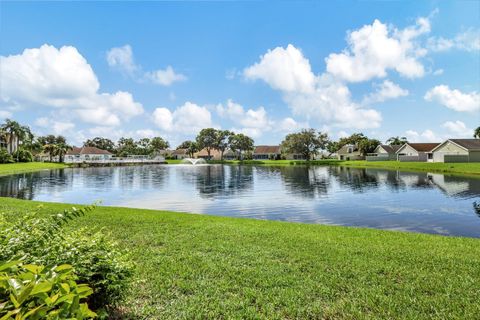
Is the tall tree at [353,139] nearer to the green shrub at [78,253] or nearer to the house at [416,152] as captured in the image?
the house at [416,152]

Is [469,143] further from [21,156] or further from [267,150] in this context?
[21,156]

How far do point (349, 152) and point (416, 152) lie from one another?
3361 cm

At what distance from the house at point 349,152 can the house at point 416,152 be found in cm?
2391

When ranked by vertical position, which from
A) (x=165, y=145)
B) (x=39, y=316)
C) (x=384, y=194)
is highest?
(x=165, y=145)

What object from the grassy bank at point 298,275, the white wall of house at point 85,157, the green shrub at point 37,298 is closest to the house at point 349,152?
the white wall of house at point 85,157

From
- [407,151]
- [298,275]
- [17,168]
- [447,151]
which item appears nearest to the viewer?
[298,275]

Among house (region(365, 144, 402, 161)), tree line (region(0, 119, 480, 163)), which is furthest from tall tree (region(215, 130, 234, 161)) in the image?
house (region(365, 144, 402, 161))

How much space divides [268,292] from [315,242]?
3724 millimetres

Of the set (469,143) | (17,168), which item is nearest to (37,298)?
(17,168)

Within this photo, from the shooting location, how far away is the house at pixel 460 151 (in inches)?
2264

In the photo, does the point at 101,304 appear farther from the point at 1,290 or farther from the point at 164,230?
the point at 164,230

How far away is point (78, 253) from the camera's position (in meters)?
3.73

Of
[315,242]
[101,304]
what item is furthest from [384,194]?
[101,304]

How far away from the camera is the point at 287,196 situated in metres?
24.6
